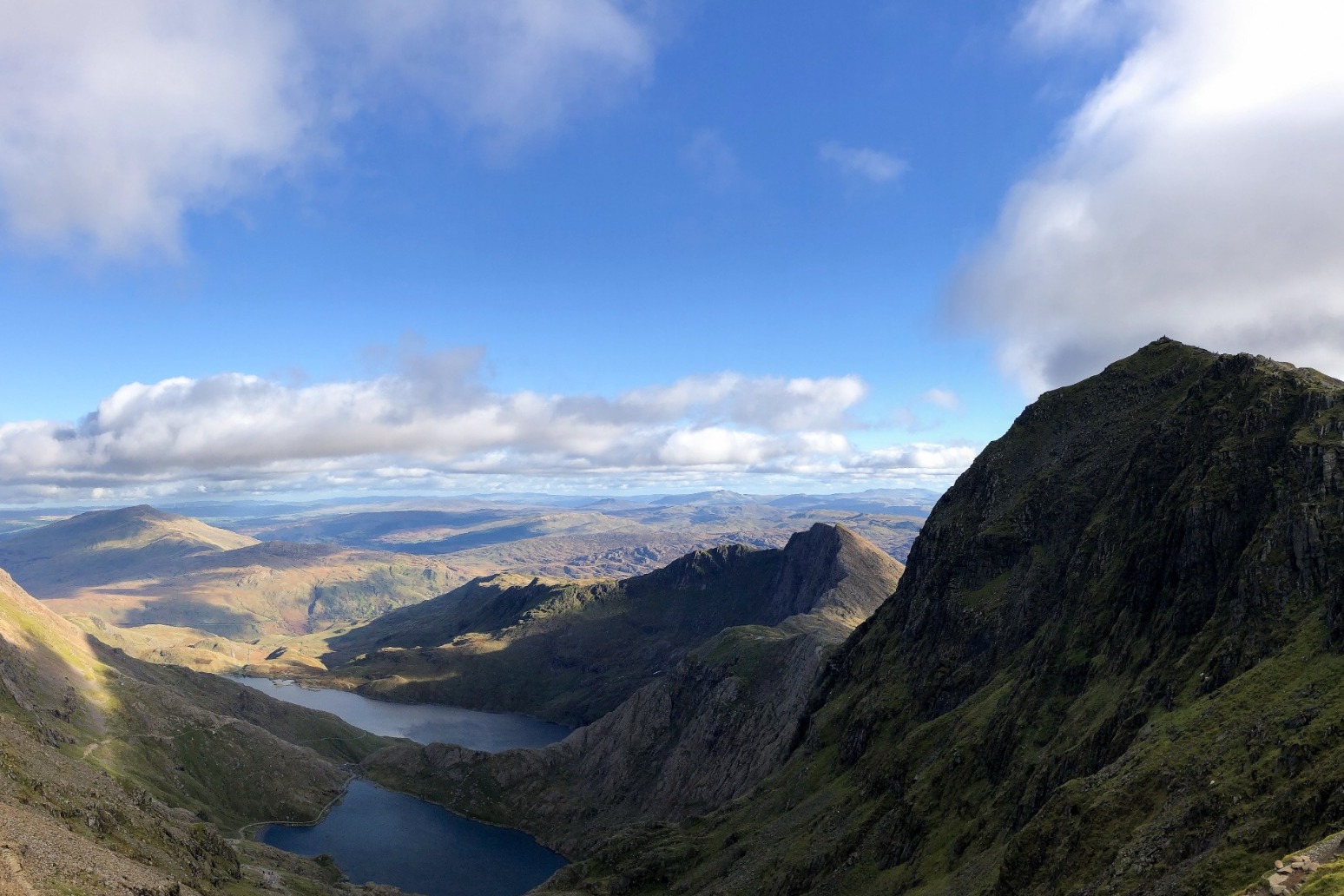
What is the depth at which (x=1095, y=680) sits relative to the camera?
3824 inches

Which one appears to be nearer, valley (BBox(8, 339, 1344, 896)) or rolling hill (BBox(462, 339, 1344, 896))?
rolling hill (BBox(462, 339, 1344, 896))

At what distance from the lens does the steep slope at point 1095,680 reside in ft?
204

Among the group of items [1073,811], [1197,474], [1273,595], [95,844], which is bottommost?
[95,844]

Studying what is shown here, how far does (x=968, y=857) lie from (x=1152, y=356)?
11728cm

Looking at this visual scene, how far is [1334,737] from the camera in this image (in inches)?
2194

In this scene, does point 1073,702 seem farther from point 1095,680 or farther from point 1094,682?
point 1095,680

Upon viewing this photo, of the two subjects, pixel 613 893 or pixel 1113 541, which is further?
pixel 613 893

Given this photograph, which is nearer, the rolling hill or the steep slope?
the rolling hill

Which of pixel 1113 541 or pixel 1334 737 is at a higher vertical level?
pixel 1113 541

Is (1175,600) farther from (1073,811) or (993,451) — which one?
(993,451)

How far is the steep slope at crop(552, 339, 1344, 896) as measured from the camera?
62312 millimetres

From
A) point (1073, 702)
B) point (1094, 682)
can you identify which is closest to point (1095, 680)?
point (1094, 682)

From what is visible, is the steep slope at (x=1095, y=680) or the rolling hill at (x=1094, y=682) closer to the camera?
the rolling hill at (x=1094, y=682)

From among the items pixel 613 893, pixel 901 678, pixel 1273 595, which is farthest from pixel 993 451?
pixel 613 893
